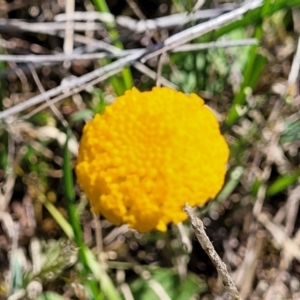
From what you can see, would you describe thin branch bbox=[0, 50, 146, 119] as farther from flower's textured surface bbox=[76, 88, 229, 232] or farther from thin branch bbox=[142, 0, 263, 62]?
flower's textured surface bbox=[76, 88, 229, 232]

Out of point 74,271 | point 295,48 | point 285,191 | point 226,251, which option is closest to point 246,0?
point 295,48

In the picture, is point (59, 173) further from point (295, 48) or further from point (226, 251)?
point (295, 48)

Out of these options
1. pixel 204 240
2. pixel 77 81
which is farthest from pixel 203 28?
pixel 204 240

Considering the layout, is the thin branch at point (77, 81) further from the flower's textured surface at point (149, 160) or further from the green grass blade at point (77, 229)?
the flower's textured surface at point (149, 160)

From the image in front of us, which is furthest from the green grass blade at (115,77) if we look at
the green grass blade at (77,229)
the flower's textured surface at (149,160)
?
the flower's textured surface at (149,160)

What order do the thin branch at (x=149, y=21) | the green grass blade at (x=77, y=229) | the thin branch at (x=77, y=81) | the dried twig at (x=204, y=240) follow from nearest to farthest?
the dried twig at (x=204, y=240) < the green grass blade at (x=77, y=229) < the thin branch at (x=77, y=81) < the thin branch at (x=149, y=21)

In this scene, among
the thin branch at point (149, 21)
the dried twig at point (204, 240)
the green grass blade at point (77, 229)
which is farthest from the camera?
the thin branch at point (149, 21)

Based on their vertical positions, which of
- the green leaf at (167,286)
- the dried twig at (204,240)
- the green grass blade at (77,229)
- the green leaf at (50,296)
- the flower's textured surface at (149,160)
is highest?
the flower's textured surface at (149,160)

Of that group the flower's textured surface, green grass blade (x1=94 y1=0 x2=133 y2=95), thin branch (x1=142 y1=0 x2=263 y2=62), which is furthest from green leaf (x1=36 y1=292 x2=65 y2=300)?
thin branch (x1=142 y1=0 x2=263 y2=62)
